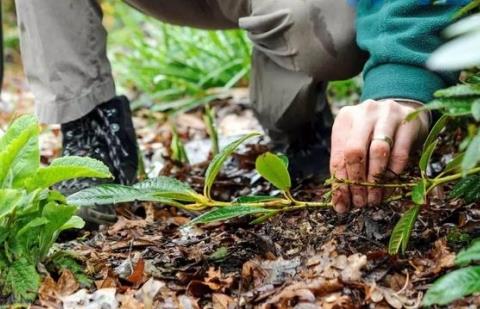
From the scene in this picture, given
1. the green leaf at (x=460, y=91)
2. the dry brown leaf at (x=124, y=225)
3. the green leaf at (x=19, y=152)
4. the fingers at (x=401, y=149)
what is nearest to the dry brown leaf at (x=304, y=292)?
the fingers at (x=401, y=149)

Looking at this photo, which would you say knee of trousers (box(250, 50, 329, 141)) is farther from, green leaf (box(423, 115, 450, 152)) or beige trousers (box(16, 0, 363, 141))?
green leaf (box(423, 115, 450, 152))

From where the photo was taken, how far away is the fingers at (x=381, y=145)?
56.0 inches

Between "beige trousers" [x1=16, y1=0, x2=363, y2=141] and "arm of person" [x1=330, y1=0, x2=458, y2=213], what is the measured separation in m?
0.24

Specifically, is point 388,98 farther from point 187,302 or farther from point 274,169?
point 187,302

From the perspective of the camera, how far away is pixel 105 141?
223 cm

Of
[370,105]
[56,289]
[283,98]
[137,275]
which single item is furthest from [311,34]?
[56,289]

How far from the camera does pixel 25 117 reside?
5.02 feet

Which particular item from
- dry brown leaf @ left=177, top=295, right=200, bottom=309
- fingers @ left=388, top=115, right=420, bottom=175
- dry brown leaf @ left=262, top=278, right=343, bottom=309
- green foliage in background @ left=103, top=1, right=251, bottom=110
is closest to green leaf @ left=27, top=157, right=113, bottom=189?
dry brown leaf @ left=177, top=295, right=200, bottom=309

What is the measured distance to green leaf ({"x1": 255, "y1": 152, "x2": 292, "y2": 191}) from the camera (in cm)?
147

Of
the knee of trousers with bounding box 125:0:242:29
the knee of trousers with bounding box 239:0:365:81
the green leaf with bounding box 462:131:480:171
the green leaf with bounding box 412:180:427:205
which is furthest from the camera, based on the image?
the knee of trousers with bounding box 125:0:242:29

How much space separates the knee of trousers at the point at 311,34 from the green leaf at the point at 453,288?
857mm

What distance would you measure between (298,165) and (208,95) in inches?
58.7

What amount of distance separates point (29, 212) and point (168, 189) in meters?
0.23

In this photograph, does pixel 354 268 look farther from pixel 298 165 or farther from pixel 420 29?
pixel 298 165
